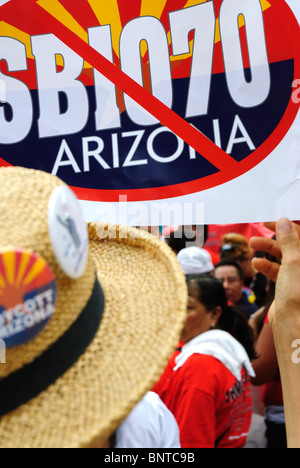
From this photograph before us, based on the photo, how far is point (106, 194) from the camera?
1.72 m

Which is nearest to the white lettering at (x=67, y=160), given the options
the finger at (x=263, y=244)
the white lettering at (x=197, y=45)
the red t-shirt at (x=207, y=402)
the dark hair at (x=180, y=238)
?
the white lettering at (x=197, y=45)

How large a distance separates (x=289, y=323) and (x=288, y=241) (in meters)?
0.20

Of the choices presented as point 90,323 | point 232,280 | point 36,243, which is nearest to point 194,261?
point 232,280

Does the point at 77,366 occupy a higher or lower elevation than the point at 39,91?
lower

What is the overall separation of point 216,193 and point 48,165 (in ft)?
1.81

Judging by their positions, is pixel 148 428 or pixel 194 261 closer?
pixel 148 428

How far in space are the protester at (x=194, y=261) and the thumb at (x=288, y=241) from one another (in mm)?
2906

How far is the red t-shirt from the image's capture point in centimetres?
247

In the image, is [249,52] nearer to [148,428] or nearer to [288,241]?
[288,241]

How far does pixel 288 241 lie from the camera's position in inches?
51.5

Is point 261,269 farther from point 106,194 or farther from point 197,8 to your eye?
point 197,8

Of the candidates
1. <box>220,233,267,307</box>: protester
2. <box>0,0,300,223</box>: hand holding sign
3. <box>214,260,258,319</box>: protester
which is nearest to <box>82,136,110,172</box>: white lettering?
<box>0,0,300,223</box>: hand holding sign

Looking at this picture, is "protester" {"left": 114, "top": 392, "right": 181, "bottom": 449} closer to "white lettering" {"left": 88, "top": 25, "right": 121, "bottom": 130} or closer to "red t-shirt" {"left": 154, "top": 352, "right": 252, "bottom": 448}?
"red t-shirt" {"left": 154, "top": 352, "right": 252, "bottom": 448}
